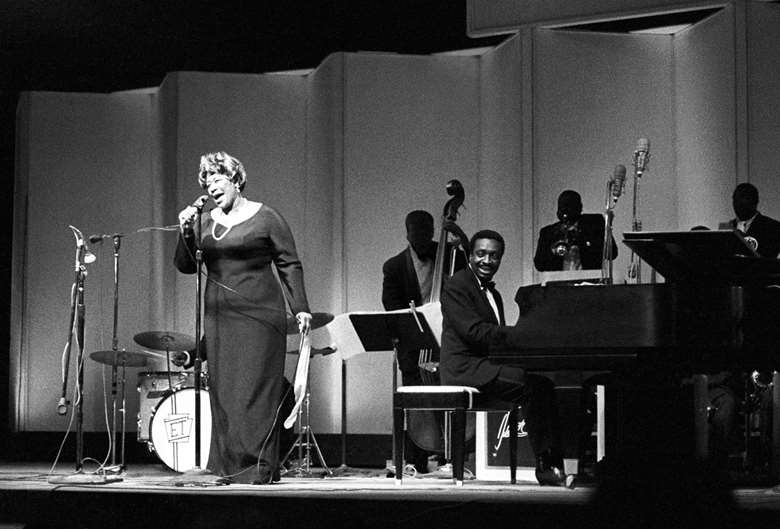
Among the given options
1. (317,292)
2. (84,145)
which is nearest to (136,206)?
(84,145)

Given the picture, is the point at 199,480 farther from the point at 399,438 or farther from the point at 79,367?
the point at 399,438

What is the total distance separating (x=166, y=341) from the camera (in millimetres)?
7438

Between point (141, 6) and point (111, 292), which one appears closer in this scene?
point (141, 6)

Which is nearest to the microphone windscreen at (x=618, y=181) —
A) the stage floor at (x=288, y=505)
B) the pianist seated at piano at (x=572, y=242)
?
the pianist seated at piano at (x=572, y=242)

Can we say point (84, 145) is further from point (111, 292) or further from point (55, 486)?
point (55, 486)

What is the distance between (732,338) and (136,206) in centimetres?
659

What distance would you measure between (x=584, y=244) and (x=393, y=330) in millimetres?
1182

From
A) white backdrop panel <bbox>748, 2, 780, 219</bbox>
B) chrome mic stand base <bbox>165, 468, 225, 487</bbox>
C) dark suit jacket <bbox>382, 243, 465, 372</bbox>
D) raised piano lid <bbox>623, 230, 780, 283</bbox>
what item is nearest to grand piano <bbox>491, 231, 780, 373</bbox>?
raised piano lid <bbox>623, 230, 780, 283</bbox>

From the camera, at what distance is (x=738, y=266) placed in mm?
4469

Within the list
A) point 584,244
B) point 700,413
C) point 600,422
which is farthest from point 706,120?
point 700,413

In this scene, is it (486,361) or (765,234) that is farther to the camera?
(765,234)

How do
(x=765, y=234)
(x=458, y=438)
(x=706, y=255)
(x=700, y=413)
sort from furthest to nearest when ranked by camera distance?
1. (x=765, y=234)
2. (x=458, y=438)
3. (x=700, y=413)
4. (x=706, y=255)

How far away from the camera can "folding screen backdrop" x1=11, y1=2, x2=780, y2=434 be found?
8203mm

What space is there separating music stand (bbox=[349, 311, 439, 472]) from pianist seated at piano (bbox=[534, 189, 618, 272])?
81cm
